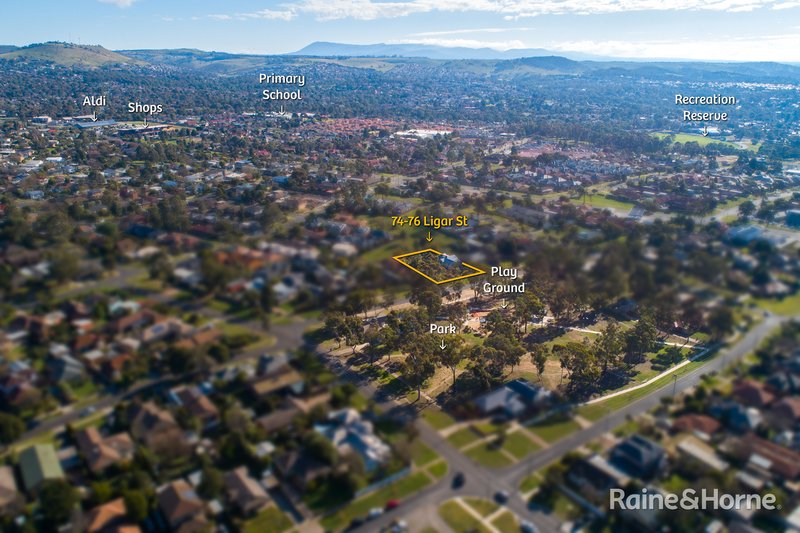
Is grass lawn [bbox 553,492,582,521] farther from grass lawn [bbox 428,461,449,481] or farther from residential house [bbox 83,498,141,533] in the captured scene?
residential house [bbox 83,498,141,533]

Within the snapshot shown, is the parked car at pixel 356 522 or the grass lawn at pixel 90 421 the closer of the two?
the parked car at pixel 356 522

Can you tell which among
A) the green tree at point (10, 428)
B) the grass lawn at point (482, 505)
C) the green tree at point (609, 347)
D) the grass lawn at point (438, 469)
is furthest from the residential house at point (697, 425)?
the green tree at point (10, 428)

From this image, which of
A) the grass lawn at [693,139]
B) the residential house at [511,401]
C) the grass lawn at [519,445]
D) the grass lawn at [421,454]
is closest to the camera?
the grass lawn at [519,445]

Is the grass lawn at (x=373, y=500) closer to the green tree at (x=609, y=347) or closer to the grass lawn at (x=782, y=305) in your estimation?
the grass lawn at (x=782, y=305)

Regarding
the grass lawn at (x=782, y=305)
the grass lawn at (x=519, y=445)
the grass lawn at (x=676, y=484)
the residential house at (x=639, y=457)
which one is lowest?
the grass lawn at (x=519, y=445)

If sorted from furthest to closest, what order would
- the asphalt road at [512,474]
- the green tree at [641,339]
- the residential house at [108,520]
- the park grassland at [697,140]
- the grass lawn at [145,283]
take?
the park grassland at [697,140] → the green tree at [641,339] → the grass lawn at [145,283] → the asphalt road at [512,474] → the residential house at [108,520]

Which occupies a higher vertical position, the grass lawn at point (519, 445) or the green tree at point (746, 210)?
the green tree at point (746, 210)
